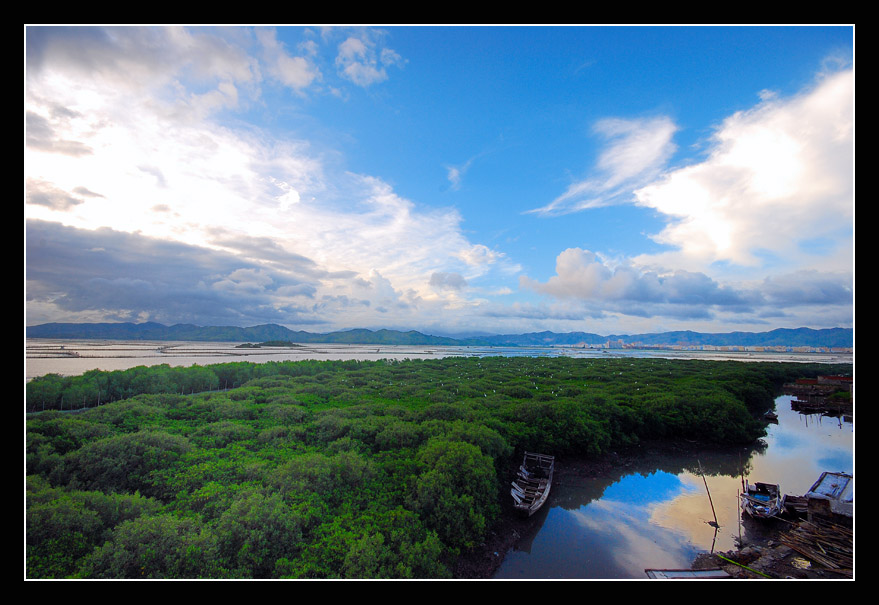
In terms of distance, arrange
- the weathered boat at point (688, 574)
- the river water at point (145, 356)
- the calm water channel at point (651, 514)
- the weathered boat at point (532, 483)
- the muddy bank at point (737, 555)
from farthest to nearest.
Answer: the river water at point (145, 356) → the weathered boat at point (532, 483) → the calm water channel at point (651, 514) → the muddy bank at point (737, 555) → the weathered boat at point (688, 574)

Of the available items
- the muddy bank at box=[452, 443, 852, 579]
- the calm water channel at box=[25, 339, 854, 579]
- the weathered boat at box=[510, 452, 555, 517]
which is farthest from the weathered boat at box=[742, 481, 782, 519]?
the weathered boat at box=[510, 452, 555, 517]

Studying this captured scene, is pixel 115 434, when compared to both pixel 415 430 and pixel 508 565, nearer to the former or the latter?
pixel 415 430

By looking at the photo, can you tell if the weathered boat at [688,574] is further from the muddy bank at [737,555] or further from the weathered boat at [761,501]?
the weathered boat at [761,501]

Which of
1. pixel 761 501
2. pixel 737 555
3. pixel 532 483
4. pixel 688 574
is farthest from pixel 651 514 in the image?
pixel 688 574

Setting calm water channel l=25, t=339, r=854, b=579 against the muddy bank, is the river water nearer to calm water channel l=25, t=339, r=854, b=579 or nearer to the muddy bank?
calm water channel l=25, t=339, r=854, b=579

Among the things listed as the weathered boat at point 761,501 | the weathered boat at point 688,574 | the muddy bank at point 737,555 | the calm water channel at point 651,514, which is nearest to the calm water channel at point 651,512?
the calm water channel at point 651,514
